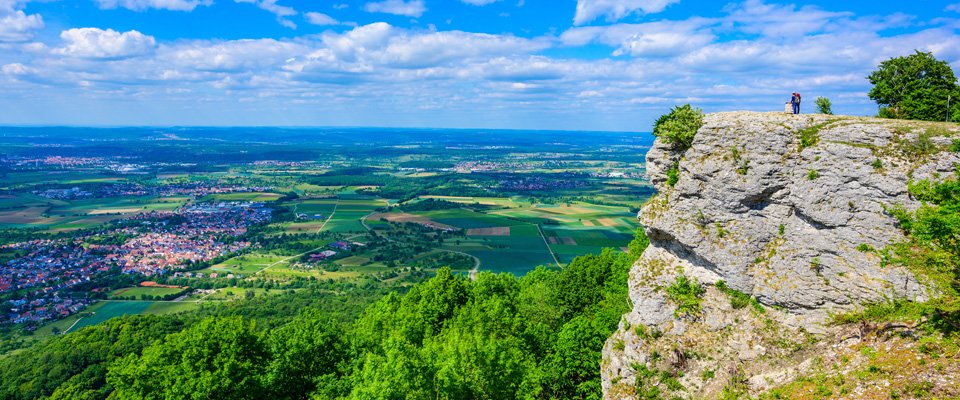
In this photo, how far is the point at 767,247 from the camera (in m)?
20.6

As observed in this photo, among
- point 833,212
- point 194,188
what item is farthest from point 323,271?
point 194,188

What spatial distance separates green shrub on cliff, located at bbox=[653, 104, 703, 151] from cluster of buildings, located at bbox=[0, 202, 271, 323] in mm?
82157

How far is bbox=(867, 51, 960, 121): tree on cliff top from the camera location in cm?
2412

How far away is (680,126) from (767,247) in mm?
6506

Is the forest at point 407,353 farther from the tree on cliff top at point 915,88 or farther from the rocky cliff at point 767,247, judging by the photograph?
Result: the tree on cliff top at point 915,88

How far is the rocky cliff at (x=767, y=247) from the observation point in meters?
18.0

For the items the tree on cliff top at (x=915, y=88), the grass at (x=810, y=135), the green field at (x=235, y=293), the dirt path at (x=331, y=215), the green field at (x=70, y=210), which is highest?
the tree on cliff top at (x=915, y=88)

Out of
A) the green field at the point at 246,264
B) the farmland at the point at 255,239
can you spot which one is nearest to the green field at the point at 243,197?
the farmland at the point at 255,239

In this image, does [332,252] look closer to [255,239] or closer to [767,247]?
[255,239]

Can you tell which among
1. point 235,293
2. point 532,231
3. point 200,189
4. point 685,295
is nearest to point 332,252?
point 235,293

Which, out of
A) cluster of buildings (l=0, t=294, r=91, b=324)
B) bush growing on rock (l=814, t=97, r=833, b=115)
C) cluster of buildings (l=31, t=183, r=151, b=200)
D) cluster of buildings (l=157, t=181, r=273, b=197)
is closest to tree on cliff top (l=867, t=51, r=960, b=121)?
bush growing on rock (l=814, t=97, r=833, b=115)

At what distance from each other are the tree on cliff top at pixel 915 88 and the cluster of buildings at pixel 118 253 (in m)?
92.2

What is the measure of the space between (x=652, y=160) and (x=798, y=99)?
23.8 feet

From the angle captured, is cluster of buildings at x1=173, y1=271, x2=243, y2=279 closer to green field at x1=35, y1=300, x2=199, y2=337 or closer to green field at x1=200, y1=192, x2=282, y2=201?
green field at x1=35, y1=300, x2=199, y2=337
